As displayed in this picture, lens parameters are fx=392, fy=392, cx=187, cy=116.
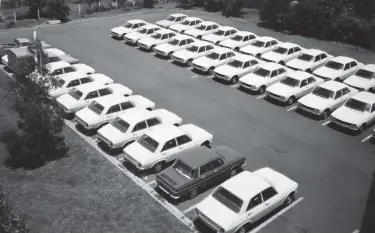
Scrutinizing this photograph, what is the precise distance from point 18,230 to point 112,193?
5608 millimetres

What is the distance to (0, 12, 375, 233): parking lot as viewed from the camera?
1431 centimetres

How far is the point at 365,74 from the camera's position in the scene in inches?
968

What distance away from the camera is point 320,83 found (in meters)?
23.8

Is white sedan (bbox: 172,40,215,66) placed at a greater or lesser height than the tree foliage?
greater

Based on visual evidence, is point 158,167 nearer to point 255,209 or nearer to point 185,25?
point 255,209

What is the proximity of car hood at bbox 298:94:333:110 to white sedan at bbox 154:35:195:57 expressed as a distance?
11.0 meters

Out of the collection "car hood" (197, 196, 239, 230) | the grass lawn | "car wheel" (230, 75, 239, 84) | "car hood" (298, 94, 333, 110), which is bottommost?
the grass lawn

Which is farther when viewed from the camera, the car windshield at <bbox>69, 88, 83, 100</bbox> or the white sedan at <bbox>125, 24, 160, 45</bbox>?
the white sedan at <bbox>125, 24, 160, 45</bbox>

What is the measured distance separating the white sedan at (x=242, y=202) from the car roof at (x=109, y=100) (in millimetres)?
7962

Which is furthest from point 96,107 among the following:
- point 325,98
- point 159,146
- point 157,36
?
point 157,36

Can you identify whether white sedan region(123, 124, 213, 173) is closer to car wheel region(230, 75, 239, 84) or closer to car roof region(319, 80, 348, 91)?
car wheel region(230, 75, 239, 84)

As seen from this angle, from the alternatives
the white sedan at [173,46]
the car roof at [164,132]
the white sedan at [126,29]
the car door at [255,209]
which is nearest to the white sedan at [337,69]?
the white sedan at [173,46]

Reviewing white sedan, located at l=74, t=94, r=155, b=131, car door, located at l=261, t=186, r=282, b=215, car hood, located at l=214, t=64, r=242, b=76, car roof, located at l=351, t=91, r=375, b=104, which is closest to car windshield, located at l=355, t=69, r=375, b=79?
car roof, located at l=351, t=91, r=375, b=104

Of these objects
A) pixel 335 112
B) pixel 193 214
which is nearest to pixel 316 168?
pixel 335 112
